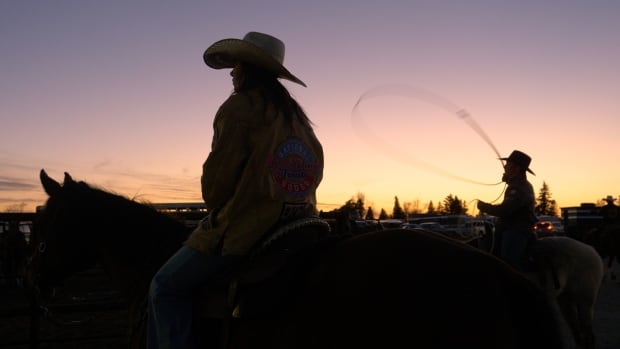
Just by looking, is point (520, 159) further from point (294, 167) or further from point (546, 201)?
point (546, 201)

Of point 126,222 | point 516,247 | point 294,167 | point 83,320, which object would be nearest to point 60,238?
point 126,222

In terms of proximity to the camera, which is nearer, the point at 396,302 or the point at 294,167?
the point at 396,302

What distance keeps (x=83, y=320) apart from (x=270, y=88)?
5.27m

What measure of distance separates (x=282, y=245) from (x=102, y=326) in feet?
26.4

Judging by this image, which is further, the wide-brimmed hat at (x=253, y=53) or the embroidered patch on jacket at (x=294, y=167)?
the wide-brimmed hat at (x=253, y=53)

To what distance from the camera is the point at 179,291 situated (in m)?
2.67

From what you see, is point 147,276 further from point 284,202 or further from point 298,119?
point 298,119

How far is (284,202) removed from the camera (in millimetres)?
2701

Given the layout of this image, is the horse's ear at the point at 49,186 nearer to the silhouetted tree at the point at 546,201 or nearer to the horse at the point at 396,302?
the horse at the point at 396,302

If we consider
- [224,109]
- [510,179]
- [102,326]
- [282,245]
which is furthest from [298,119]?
[102,326]

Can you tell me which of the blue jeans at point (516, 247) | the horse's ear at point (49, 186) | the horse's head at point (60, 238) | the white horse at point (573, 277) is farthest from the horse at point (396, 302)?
the white horse at point (573, 277)

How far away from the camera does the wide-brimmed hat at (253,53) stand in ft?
9.26

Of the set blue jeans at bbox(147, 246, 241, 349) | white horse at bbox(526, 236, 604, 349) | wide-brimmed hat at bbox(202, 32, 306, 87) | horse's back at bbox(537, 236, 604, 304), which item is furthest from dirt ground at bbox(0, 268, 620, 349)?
wide-brimmed hat at bbox(202, 32, 306, 87)

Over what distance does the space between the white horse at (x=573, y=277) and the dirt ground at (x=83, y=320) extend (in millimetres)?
1530
